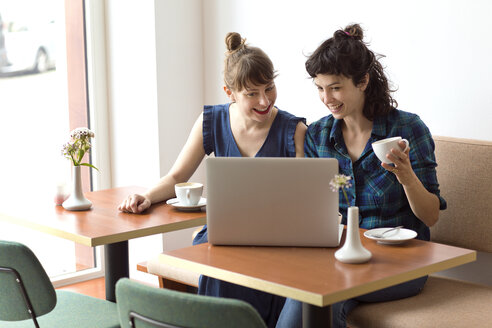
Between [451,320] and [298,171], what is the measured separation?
0.61 metres

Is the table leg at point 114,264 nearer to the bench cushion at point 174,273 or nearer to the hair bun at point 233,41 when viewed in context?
the bench cushion at point 174,273

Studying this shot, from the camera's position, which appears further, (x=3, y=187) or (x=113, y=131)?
(x=113, y=131)

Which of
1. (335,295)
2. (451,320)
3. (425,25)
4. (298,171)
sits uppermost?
(425,25)

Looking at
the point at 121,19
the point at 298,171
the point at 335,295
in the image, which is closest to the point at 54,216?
the point at 298,171

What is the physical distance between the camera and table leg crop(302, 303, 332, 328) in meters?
1.72

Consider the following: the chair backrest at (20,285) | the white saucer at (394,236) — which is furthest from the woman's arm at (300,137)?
the chair backrest at (20,285)

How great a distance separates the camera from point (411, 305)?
206 cm

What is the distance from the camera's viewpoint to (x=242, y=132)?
2.57 metres

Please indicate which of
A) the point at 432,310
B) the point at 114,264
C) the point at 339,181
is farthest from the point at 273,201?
the point at 114,264

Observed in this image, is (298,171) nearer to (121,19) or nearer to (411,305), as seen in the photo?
(411,305)

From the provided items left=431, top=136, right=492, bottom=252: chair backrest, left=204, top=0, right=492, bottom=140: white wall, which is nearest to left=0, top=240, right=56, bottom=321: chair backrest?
left=431, top=136, right=492, bottom=252: chair backrest

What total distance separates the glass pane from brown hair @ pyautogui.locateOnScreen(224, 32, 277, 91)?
1.47m

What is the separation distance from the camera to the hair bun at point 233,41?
7.86 feet

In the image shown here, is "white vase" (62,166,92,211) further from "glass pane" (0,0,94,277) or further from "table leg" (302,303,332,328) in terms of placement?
"glass pane" (0,0,94,277)
